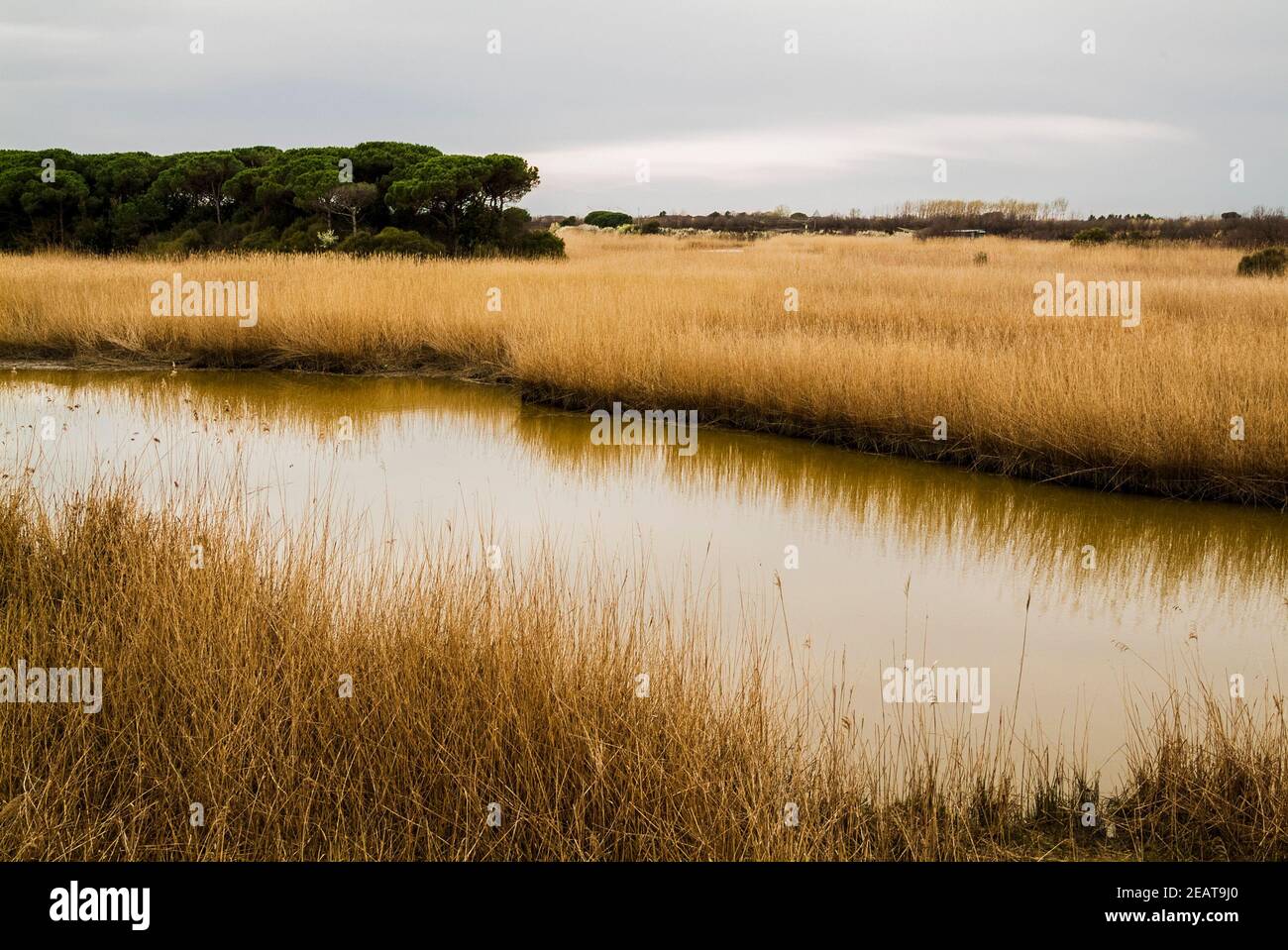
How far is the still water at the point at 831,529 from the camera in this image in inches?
206

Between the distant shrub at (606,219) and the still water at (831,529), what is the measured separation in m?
50.2

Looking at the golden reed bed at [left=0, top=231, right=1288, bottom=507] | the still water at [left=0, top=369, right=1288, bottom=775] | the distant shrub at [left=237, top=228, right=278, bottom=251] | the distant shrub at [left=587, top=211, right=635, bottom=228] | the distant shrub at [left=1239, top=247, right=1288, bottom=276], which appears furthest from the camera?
the distant shrub at [left=587, top=211, right=635, bottom=228]

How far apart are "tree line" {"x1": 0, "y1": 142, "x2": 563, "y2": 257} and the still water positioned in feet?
47.3

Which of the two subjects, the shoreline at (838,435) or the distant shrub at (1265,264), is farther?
the distant shrub at (1265,264)

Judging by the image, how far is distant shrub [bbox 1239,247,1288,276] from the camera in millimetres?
19953

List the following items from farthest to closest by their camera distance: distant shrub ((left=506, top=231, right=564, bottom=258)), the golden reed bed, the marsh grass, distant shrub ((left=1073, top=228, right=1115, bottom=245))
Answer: distant shrub ((left=1073, top=228, right=1115, bottom=245)) → distant shrub ((left=506, top=231, right=564, bottom=258)) → the golden reed bed → the marsh grass

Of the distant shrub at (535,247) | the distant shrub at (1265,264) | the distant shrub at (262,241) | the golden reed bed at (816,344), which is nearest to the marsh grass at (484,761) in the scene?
the golden reed bed at (816,344)

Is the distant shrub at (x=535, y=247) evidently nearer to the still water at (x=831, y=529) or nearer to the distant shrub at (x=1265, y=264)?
the distant shrub at (x=1265, y=264)

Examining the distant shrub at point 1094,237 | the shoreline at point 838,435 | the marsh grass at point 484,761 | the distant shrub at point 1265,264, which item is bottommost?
the marsh grass at point 484,761

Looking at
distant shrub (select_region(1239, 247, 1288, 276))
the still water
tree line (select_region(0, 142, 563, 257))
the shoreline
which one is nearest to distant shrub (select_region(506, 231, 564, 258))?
tree line (select_region(0, 142, 563, 257))

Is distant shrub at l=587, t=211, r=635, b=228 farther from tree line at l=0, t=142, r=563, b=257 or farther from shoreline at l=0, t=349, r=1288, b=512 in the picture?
shoreline at l=0, t=349, r=1288, b=512

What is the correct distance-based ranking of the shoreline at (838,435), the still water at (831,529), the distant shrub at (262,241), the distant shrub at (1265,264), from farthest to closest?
the distant shrub at (262,241) < the distant shrub at (1265,264) < the shoreline at (838,435) < the still water at (831,529)

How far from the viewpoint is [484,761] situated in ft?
11.3

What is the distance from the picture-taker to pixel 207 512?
5438 millimetres
